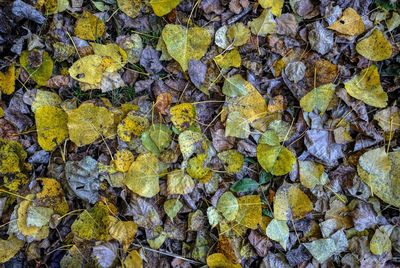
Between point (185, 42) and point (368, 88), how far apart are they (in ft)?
2.25

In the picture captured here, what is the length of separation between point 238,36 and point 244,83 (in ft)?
0.58

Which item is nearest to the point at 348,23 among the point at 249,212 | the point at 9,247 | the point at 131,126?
the point at 249,212

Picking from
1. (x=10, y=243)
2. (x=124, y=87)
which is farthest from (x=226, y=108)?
(x=10, y=243)

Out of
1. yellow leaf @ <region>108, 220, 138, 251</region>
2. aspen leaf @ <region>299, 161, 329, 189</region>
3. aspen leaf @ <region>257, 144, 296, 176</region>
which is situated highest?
aspen leaf @ <region>257, 144, 296, 176</region>

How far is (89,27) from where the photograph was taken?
1.56 meters

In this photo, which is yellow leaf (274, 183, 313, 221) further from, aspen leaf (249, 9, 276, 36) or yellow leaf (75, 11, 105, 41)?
yellow leaf (75, 11, 105, 41)

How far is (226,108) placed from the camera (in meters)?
1.50

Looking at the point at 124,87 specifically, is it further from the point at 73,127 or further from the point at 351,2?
the point at 351,2

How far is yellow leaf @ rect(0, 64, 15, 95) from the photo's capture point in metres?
1.56

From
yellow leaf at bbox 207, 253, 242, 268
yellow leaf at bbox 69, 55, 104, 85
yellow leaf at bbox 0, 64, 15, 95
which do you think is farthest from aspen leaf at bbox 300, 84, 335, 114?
yellow leaf at bbox 0, 64, 15, 95

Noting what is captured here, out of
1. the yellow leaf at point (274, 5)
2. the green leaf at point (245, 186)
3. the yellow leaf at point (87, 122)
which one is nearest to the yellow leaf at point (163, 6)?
the yellow leaf at point (274, 5)

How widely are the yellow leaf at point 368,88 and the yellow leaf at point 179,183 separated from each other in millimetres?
662

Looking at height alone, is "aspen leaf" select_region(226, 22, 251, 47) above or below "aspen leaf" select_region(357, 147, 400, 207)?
above

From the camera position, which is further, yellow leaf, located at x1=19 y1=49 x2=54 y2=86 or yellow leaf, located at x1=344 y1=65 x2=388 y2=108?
yellow leaf, located at x1=19 y1=49 x2=54 y2=86
